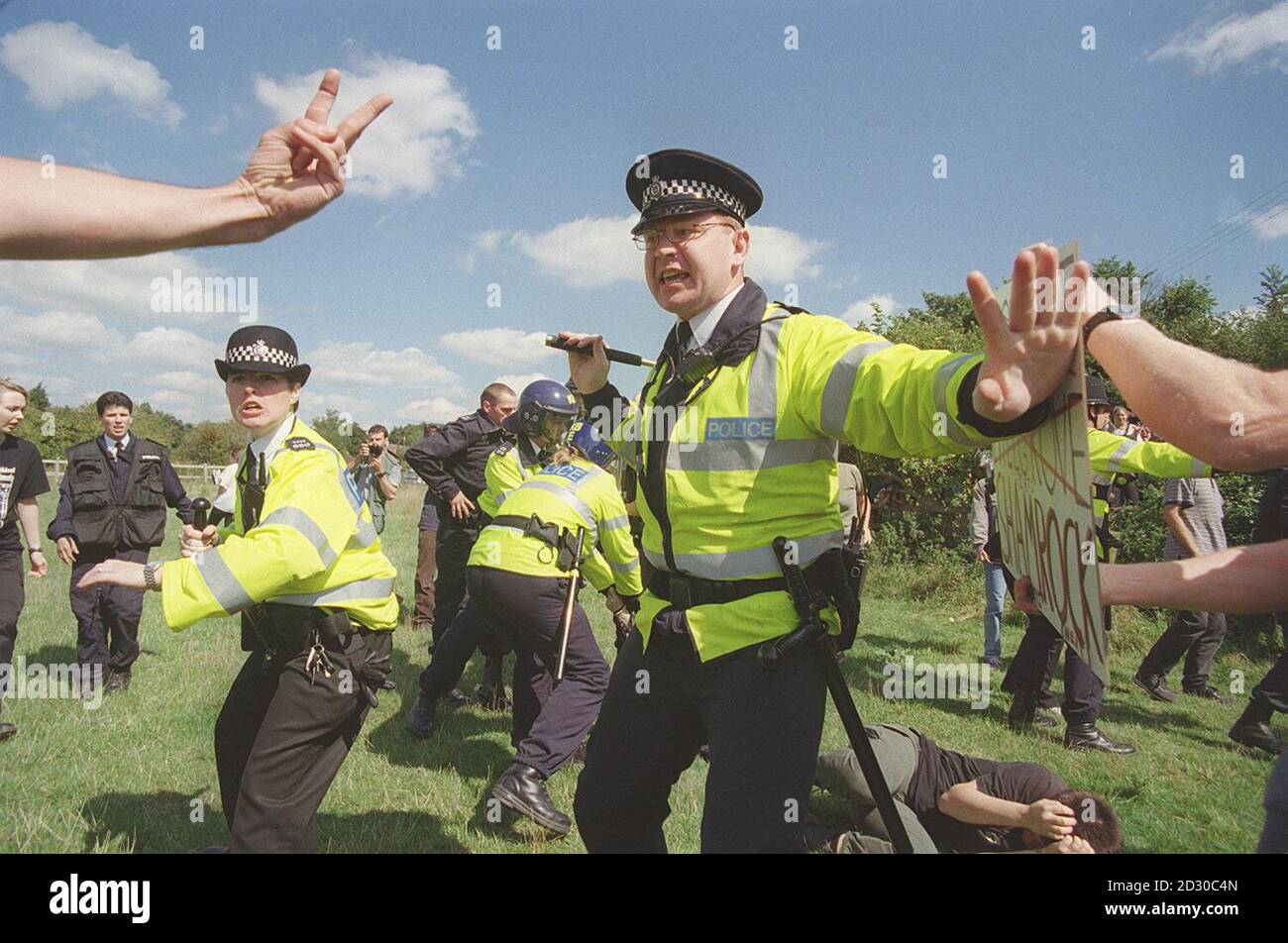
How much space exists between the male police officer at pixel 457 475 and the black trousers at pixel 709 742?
4873 mm

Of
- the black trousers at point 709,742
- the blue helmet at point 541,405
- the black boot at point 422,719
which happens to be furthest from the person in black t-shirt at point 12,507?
the black trousers at point 709,742

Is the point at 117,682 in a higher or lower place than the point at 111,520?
lower

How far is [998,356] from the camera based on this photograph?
1501 mm

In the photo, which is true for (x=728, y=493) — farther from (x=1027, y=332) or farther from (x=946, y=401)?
(x=1027, y=332)

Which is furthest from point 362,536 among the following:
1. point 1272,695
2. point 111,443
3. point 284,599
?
point 1272,695

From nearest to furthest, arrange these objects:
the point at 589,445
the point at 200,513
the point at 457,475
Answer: the point at 200,513, the point at 589,445, the point at 457,475

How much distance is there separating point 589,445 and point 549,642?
4.33 ft

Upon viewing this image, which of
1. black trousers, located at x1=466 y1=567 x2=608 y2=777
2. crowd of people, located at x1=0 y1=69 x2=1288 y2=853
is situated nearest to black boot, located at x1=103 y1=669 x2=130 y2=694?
crowd of people, located at x1=0 y1=69 x2=1288 y2=853

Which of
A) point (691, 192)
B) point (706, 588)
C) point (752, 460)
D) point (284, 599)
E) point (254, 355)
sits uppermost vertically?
point (691, 192)

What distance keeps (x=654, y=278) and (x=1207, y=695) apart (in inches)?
294

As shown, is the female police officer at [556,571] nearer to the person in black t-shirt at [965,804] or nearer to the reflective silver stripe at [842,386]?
the person in black t-shirt at [965,804]

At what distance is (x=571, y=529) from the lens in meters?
5.02

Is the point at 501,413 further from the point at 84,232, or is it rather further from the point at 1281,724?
the point at 1281,724
